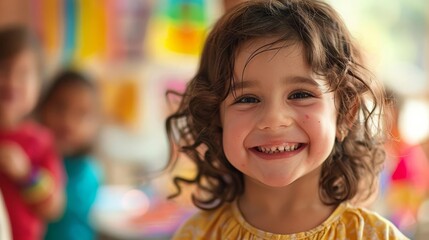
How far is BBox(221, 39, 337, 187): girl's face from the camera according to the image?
1.06 meters

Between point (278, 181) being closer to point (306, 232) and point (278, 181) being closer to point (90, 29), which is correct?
point (306, 232)

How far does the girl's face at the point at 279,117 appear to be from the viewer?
41.6 inches

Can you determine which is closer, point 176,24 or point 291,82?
point 291,82

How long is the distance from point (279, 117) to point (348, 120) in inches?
6.1

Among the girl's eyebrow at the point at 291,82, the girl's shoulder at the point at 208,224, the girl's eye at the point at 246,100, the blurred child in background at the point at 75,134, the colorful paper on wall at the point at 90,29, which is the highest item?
the girl's eyebrow at the point at 291,82

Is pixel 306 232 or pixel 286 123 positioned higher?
pixel 286 123

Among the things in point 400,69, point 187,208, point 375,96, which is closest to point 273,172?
point 375,96

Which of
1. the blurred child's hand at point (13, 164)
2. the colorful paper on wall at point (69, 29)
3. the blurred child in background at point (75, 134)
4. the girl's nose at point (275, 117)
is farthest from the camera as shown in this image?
the colorful paper on wall at point (69, 29)

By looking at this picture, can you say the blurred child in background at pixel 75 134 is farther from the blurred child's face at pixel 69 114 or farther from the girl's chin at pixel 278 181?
the girl's chin at pixel 278 181

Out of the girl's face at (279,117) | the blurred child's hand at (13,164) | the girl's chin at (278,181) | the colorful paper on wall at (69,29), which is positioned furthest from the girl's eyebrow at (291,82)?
the colorful paper on wall at (69,29)

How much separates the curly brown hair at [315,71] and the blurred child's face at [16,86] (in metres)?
0.96

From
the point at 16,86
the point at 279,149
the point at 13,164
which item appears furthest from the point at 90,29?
the point at 279,149

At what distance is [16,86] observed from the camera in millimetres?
2139

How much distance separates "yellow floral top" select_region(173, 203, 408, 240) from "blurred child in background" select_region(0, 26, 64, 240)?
1.01m
